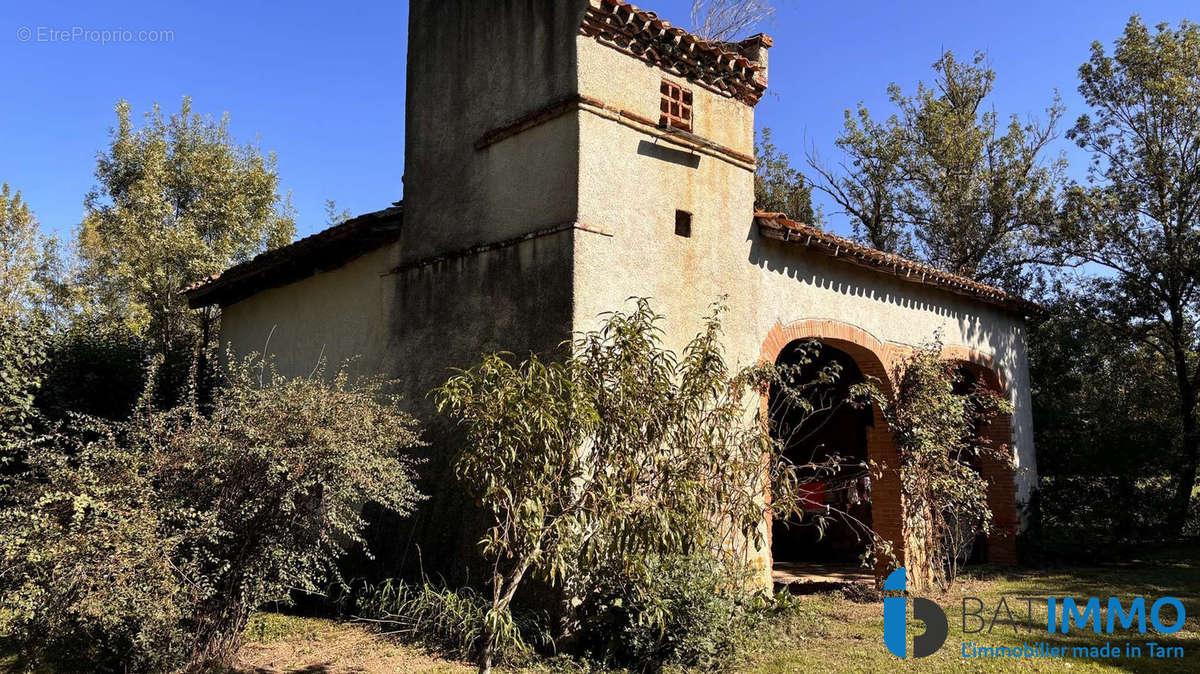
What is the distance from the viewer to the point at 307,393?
6.98 m

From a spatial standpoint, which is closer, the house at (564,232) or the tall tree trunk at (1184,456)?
the house at (564,232)

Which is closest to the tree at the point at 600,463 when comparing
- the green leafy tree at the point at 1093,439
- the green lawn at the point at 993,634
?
the green lawn at the point at 993,634

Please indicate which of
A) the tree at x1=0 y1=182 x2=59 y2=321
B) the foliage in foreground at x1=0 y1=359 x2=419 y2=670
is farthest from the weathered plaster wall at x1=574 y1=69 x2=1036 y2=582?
the tree at x1=0 y1=182 x2=59 y2=321

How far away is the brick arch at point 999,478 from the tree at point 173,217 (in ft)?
52.6

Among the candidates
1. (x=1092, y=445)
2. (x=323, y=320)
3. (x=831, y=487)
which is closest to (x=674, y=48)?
(x=323, y=320)

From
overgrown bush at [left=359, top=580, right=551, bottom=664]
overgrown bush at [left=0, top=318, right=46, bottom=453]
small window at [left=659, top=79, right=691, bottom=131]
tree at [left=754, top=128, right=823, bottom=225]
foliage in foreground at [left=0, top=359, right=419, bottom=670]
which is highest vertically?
tree at [left=754, top=128, right=823, bottom=225]

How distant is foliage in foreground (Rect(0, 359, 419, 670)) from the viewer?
5938 millimetres

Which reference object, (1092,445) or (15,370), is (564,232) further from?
(1092,445)

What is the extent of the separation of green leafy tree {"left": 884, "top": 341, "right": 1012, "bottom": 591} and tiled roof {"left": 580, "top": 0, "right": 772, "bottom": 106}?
4.53 meters

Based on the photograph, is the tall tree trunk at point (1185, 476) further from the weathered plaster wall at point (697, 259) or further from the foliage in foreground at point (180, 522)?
the foliage in foreground at point (180, 522)

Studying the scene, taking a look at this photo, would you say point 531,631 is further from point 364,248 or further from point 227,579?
point 364,248

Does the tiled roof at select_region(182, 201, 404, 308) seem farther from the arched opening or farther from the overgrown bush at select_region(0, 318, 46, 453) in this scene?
the arched opening

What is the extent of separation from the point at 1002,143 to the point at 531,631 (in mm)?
A: 20180

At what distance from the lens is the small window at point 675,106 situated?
9.26 metres
